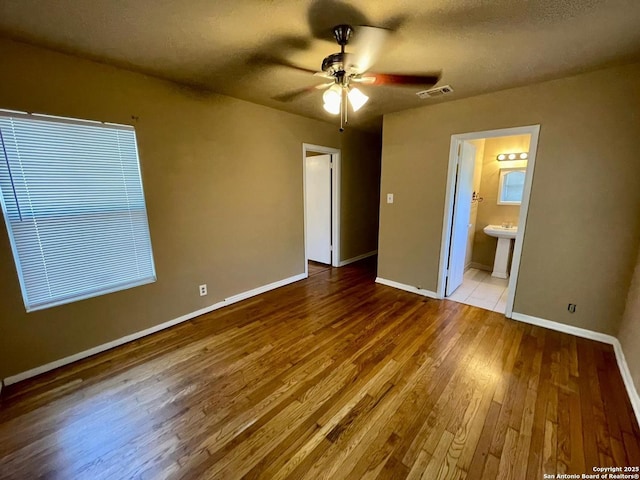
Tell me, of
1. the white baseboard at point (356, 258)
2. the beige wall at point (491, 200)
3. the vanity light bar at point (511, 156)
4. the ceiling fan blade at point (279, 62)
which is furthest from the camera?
the white baseboard at point (356, 258)

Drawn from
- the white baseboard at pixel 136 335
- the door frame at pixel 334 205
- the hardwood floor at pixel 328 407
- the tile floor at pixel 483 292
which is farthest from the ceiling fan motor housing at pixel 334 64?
the tile floor at pixel 483 292

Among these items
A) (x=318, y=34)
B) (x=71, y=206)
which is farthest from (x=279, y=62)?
(x=71, y=206)

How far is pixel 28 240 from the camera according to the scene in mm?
1948

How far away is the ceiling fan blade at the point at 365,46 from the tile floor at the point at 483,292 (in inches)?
114

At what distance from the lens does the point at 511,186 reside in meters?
4.06

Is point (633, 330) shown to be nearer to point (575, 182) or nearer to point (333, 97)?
point (575, 182)

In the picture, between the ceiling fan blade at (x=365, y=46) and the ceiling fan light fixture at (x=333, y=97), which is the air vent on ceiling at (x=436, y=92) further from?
the ceiling fan light fixture at (x=333, y=97)

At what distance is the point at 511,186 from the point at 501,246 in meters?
0.95

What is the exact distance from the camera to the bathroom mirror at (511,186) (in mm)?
3973

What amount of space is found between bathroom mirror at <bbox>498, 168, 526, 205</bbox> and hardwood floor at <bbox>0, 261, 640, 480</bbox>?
2230 millimetres

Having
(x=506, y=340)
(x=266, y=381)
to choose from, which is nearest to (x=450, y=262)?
(x=506, y=340)

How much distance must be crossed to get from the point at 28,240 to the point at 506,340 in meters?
4.09

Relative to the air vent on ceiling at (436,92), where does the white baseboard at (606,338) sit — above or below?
below

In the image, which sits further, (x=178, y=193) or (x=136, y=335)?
(x=178, y=193)
